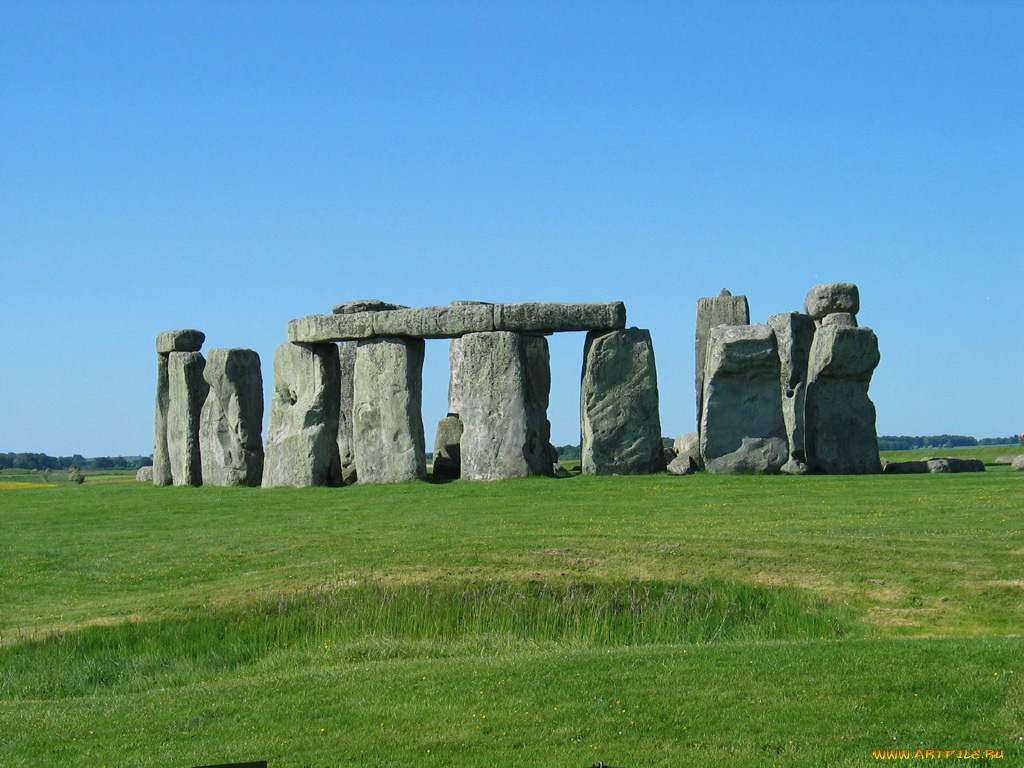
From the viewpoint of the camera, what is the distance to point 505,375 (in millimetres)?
25188

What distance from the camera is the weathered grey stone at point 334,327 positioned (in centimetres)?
2677

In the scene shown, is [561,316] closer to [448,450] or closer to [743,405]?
[743,405]

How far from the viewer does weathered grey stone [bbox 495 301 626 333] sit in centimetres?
2528

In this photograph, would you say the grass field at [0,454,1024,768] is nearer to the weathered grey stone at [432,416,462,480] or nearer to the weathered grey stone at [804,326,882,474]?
the weathered grey stone at [804,326,882,474]

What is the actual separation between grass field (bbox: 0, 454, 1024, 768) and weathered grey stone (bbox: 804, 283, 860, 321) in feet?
16.1

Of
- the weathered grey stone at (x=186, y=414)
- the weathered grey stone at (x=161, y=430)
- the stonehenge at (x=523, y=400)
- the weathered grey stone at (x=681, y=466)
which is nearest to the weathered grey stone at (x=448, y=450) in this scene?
the stonehenge at (x=523, y=400)

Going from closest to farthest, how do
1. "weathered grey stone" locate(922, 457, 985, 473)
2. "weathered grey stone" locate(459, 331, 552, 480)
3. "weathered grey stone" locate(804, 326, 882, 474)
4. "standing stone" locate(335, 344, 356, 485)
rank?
"weathered grey stone" locate(804, 326, 882, 474)
"weathered grey stone" locate(459, 331, 552, 480)
"weathered grey stone" locate(922, 457, 985, 473)
"standing stone" locate(335, 344, 356, 485)

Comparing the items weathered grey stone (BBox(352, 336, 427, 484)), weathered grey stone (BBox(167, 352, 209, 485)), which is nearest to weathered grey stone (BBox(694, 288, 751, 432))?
weathered grey stone (BBox(352, 336, 427, 484))

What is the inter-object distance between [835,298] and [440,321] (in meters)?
8.50

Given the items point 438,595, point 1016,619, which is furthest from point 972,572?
point 438,595

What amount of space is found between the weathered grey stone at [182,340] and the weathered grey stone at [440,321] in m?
6.21

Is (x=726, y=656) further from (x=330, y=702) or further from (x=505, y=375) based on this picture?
(x=505, y=375)

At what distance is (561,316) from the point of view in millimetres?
25312

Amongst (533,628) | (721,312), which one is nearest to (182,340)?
(721,312)
